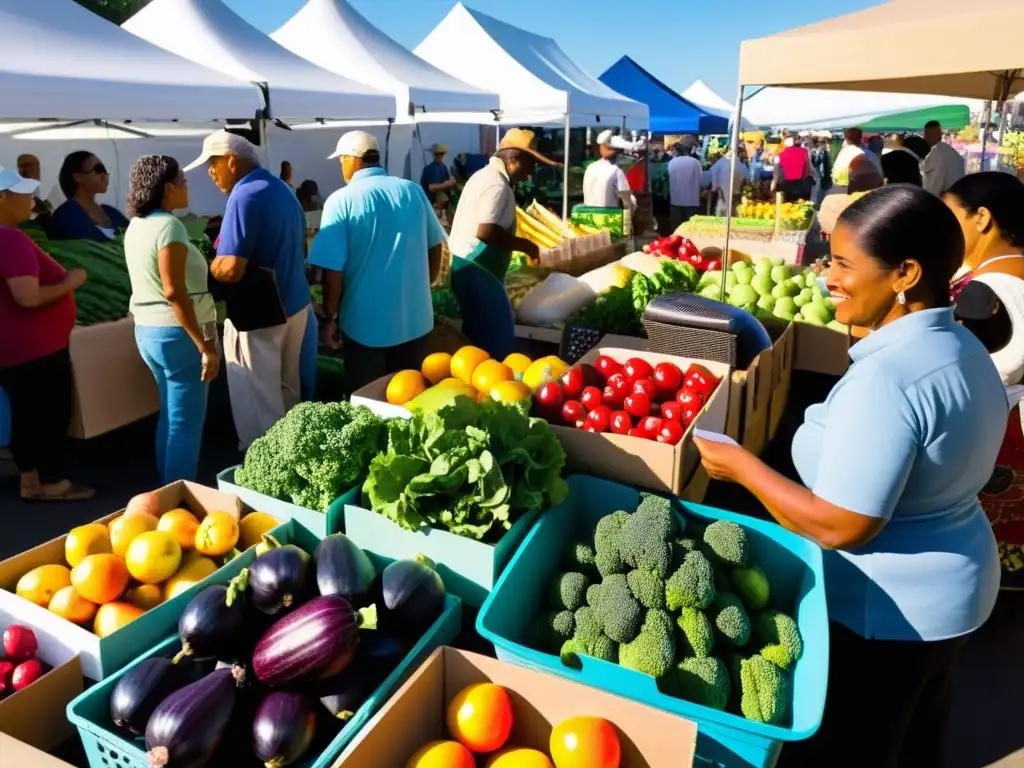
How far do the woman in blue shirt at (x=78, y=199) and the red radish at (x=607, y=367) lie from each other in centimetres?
373

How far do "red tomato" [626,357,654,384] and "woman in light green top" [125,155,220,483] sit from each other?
6.56 ft

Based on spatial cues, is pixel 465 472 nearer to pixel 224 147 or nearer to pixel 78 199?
pixel 224 147

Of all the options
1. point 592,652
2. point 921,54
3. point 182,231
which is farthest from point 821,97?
point 592,652

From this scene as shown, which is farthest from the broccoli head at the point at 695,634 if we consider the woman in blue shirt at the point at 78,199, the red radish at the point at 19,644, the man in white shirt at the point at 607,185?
the man in white shirt at the point at 607,185

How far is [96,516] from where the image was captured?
4035 mm

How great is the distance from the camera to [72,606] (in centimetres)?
194

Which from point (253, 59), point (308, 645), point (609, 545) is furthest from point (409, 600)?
point (253, 59)

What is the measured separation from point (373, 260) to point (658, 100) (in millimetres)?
14906

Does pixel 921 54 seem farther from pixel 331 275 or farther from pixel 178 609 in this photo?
pixel 178 609

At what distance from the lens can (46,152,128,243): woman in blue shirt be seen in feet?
16.6

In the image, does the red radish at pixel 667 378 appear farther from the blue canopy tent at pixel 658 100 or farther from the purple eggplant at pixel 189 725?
the blue canopy tent at pixel 658 100

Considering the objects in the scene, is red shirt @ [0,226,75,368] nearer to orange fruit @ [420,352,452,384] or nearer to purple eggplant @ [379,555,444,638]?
orange fruit @ [420,352,452,384]

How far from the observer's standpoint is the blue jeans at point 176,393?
12.0 ft

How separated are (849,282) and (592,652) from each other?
988mm
